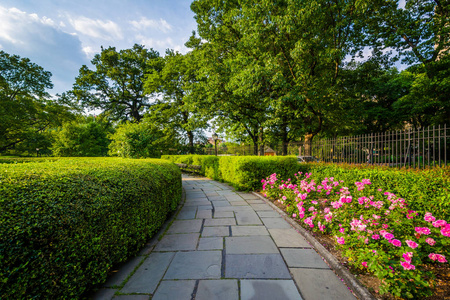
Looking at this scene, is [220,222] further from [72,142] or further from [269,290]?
[72,142]

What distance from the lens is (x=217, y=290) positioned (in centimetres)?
171

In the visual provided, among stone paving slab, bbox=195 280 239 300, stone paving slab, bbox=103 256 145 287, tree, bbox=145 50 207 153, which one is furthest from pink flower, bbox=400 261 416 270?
tree, bbox=145 50 207 153

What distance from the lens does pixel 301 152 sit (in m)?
11.2

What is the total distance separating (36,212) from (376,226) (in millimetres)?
3461

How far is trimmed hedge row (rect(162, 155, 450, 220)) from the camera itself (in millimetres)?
2777

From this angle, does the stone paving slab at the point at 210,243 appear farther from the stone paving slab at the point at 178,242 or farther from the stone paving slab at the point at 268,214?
the stone paving slab at the point at 268,214

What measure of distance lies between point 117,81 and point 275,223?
24381 millimetres

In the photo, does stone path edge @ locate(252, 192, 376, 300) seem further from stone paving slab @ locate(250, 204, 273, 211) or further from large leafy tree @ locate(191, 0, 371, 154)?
large leafy tree @ locate(191, 0, 371, 154)

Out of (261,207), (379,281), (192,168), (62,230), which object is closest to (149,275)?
(62,230)

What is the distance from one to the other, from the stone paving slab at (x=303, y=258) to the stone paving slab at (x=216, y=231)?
3.14 feet

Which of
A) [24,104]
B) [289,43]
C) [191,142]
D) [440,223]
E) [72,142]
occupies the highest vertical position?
[289,43]

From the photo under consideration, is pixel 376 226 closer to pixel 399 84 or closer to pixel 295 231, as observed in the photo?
pixel 295 231

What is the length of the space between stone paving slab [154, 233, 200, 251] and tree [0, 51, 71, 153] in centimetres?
1682

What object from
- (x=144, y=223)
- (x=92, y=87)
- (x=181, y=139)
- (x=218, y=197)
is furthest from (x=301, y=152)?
(x=92, y=87)
